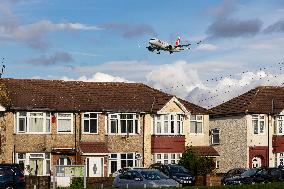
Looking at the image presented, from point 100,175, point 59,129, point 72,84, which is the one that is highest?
point 72,84

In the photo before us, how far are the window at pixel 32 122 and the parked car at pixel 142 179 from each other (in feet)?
56.4

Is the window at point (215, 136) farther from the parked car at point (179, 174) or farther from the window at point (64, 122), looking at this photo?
the parked car at point (179, 174)

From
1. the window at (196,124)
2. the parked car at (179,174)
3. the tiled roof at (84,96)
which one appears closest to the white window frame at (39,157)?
the tiled roof at (84,96)

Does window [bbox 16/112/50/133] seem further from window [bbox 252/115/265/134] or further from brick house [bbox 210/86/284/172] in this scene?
window [bbox 252/115/265/134]

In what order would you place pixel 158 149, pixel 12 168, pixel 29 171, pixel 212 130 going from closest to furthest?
pixel 12 168, pixel 29 171, pixel 158 149, pixel 212 130

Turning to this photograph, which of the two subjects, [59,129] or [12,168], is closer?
[12,168]

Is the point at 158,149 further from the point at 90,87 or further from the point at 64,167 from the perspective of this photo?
the point at 64,167

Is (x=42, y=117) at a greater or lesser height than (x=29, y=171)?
greater

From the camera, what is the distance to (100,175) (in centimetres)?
6178

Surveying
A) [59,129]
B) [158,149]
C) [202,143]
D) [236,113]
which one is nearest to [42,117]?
[59,129]

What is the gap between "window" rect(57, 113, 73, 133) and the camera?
2419 inches

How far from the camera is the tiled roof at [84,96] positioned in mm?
61188

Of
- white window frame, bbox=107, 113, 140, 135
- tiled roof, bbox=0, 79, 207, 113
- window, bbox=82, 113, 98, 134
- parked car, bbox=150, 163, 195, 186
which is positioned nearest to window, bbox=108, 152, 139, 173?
white window frame, bbox=107, 113, 140, 135

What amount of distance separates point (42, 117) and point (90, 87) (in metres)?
8.07
